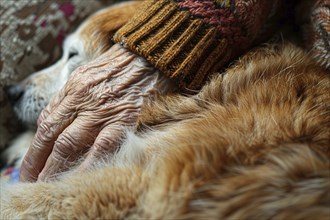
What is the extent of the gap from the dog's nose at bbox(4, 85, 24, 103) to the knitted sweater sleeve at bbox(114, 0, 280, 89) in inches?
18.8

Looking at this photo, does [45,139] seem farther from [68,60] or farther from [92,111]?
[68,60]

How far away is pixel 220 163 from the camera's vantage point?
60 cm

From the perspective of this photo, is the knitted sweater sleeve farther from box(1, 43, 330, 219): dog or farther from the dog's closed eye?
the dog's closed eye

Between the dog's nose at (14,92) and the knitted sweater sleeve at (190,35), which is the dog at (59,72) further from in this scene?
the knitted sweater sleeve at (190,35)

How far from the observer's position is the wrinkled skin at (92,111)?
849 mm

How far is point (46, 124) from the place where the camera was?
90 centimetres

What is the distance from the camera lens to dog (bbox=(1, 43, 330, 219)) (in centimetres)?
56

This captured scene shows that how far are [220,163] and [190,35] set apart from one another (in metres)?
0.36

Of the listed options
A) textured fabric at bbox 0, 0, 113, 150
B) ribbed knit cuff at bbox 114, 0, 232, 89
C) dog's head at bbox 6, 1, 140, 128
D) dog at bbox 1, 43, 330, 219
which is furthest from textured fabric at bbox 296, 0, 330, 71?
textured fabric at bbox 0, 0, 113, 150

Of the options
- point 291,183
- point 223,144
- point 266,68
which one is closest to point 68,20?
point 266,68

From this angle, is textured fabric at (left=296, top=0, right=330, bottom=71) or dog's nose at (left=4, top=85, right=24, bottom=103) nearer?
textured fabric at (left=296, top=0, right=330, bottom=71)

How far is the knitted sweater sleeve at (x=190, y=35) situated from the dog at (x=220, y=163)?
0.22 ft

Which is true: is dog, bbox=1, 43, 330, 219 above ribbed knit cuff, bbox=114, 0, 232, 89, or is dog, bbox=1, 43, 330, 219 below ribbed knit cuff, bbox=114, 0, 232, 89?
below

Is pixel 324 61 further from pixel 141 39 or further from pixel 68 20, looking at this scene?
A: pixel 68 20
